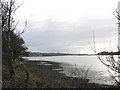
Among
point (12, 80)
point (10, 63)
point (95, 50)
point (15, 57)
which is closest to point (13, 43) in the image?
point (15, 57)

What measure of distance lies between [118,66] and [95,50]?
1031 millimetres

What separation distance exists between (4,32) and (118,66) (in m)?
19.5

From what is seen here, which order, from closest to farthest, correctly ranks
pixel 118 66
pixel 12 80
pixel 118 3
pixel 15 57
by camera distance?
1. pixel 118 66
2. pixel 118 3
3. pixel 12 80
4. pixel 15 57

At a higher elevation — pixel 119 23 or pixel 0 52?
pixel 119 23

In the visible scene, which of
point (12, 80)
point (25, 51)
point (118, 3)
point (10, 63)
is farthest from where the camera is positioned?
point (25, 51)

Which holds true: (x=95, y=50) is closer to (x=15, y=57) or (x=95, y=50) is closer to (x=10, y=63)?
(x=10, y=63)

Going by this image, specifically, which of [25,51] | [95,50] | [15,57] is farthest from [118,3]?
[25,51]

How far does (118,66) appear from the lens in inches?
300

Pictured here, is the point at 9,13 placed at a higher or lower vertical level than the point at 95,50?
higher

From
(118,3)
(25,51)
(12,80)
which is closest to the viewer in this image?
(118,3)

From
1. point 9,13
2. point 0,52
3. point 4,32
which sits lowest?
point 0,52

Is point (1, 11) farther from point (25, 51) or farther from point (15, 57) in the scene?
point (25, 51)

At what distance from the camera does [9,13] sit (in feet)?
79.0

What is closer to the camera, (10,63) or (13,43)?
(10,63)
